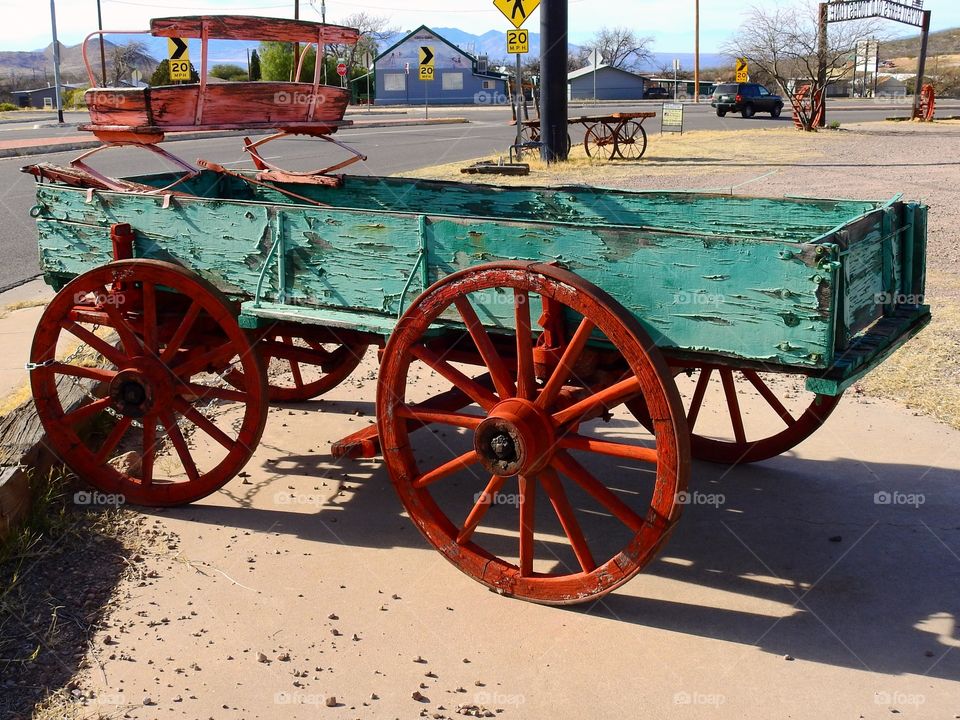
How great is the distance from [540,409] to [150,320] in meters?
1.84

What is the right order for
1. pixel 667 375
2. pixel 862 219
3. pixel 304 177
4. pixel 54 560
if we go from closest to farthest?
pixel 667 375 → pixel 862 219 → pixel 54 560 → pixel 304 177

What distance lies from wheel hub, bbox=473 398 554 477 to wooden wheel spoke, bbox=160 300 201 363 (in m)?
1.44

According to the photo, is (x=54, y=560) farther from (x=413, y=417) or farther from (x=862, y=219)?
(x=862, y=219)

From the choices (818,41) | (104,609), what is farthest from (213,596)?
(818,41)

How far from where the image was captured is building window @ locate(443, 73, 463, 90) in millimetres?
67500

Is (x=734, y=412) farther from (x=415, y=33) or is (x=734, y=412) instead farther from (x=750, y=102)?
(x=415, y=33)

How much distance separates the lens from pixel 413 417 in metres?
3.76

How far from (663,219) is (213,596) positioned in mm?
2570

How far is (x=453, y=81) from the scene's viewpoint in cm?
6775

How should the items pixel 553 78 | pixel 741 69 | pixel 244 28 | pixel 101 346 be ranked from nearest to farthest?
pixel 101 346, pixel 244 28, pixel 553 78, pixel 741 69

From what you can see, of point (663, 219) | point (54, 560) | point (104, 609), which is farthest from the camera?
point (663, 219)

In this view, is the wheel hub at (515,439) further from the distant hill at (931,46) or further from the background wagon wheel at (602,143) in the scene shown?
the distant hill at (931,46)

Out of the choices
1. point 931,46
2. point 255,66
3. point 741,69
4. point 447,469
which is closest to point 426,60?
point 741,69

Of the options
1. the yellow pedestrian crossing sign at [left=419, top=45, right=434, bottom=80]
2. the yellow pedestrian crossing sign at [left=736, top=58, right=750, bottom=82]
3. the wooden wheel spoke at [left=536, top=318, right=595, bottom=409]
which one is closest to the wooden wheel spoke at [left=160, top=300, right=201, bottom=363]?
the wooden wheel spoke at [left=536, top=318, right=595, bottom=409]
